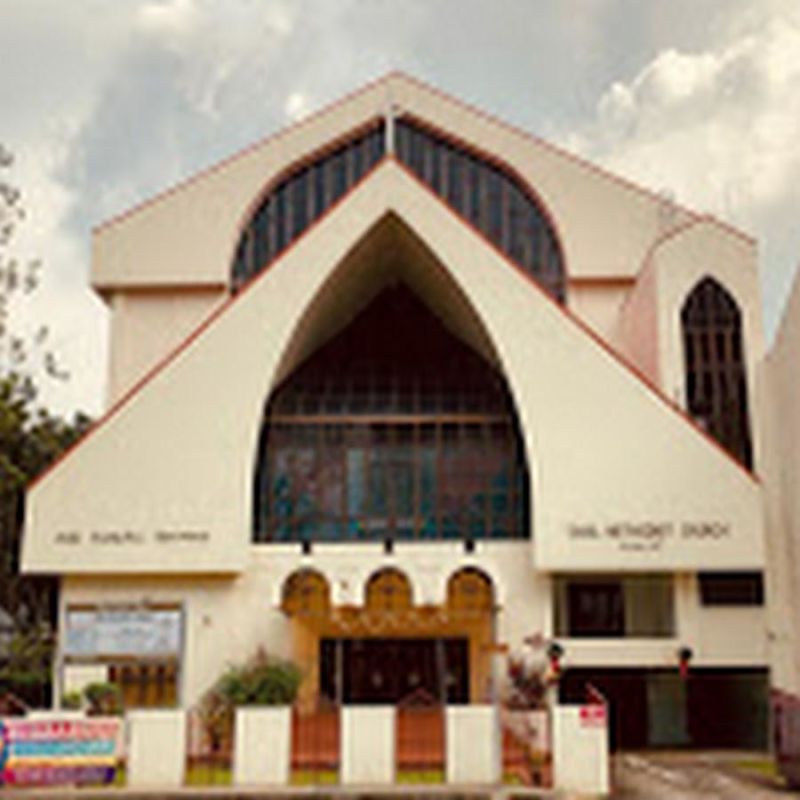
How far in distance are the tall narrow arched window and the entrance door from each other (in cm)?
834

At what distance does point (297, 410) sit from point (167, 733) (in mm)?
10517

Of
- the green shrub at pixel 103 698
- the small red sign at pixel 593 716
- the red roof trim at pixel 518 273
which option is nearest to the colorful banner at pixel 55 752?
the green shrub at pixel 103 698

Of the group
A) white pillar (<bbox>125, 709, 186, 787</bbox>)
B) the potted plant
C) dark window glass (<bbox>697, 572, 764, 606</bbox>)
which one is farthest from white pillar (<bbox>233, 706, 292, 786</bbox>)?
dark window glass (<bbox>697, 572, 764, 606</bbox>)

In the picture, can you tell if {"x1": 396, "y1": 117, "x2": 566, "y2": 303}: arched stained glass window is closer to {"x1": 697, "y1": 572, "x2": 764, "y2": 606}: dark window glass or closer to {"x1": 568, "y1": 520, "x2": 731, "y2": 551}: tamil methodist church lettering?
{"x1": 568, "y1": 520, "x2": 731, "y2": 551}: tamil methodist church lettering

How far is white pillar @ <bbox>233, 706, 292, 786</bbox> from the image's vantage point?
16.5 m

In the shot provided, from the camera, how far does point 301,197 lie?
30359 millimetres

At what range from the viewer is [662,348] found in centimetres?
2441

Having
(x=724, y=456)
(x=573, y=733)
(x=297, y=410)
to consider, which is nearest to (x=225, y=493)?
(x=297, y=410)

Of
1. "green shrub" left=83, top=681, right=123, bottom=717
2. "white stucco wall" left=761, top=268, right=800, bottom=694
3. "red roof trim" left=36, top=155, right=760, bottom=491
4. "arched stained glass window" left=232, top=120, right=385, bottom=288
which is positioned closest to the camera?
"white stucco wall" left=761, top=268, right=800, bottom=694

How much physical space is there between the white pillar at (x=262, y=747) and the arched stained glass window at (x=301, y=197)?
51.9 feet

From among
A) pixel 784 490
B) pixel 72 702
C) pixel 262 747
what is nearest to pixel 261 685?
pixel 262 747

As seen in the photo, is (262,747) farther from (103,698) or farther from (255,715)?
(103,698)

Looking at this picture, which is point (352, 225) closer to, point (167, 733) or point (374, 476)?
point (374, 476)

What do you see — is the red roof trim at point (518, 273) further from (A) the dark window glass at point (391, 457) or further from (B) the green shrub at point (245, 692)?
(B) the green shrub at point (245, 692)
